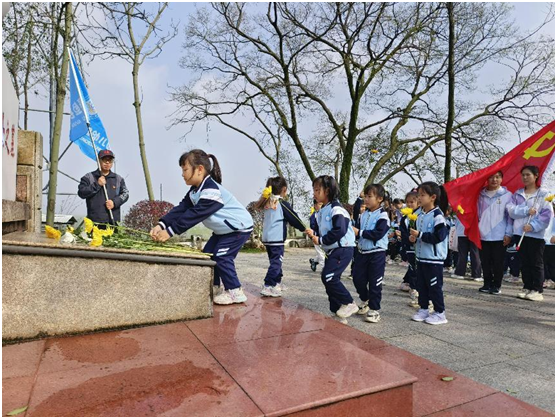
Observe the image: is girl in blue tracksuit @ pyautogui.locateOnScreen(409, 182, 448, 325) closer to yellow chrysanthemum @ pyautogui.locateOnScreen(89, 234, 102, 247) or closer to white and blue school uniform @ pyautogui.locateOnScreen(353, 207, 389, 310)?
white and blue school uniform @ pyautogui.locateOnScreen(353, 207, 389, 310)

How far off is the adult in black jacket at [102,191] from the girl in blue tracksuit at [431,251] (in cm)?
369

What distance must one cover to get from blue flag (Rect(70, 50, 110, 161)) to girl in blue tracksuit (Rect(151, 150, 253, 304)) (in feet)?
6.39

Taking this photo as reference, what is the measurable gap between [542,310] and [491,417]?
3720 millimetres

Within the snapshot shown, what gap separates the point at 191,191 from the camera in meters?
3.94

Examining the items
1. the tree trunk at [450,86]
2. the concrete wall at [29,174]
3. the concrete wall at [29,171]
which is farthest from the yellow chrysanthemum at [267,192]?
the tree trunk at [450,86]

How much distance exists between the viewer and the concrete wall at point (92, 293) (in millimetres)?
2705

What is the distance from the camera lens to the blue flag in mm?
5078

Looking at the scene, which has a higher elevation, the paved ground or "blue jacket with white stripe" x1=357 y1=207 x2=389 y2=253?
"blue jacket with white stripe" x1=357 y1=207 x2=389 y2=253

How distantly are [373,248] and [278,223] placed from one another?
3.68ft

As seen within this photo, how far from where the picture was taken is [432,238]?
436 centimetres

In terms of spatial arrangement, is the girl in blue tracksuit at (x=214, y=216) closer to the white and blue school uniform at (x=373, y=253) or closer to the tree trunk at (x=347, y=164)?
the white and blue school uniform at (x=373, y=253)

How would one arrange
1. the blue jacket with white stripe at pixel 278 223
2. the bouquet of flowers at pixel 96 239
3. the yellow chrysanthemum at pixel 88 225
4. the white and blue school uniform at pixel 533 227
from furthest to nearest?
the white and blue school uniform at pixel 533 227
the blue jacket with white stripe at pixel 278 223
the yellow chrysanthemum at pixel 88 225
the bouquet of flowers at pixel 96 239

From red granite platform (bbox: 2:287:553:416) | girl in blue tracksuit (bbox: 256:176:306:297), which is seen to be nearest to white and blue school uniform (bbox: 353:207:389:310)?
girl in blue tracksuit (bbox: 256:176:306:297)

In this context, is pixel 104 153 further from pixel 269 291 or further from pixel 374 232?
pixel 374 232
